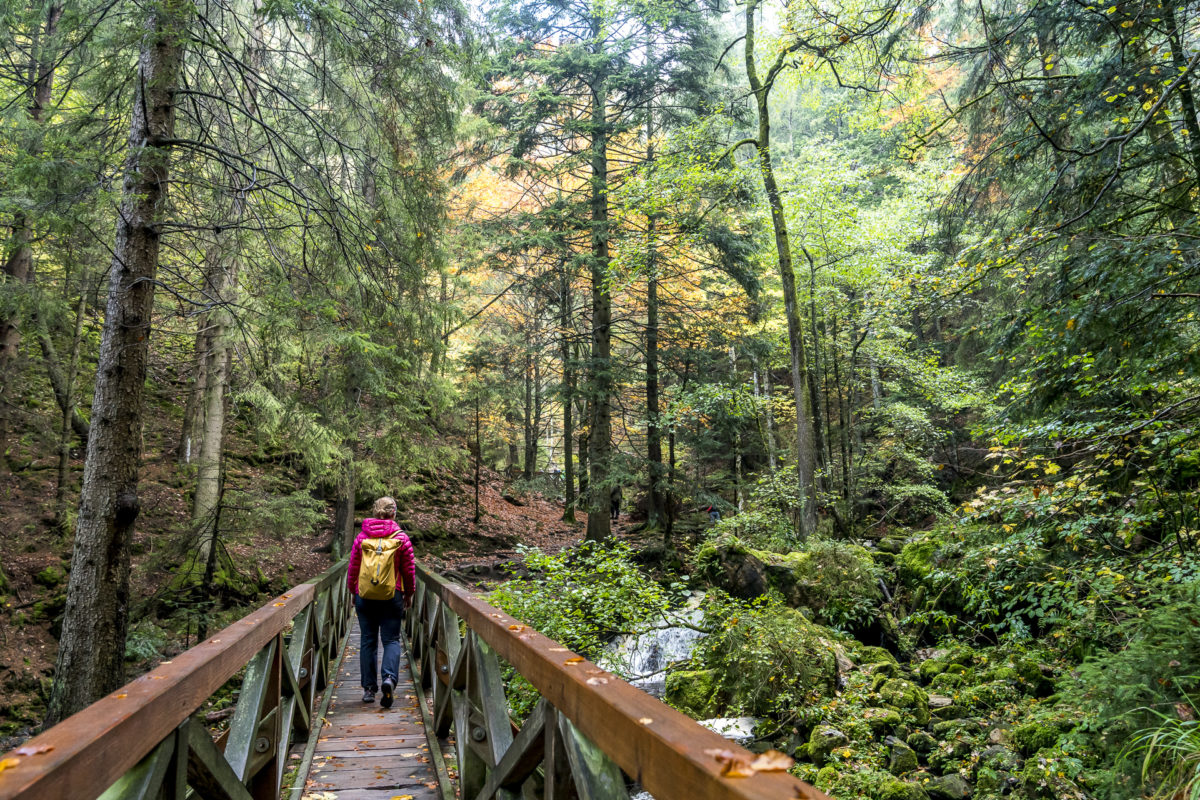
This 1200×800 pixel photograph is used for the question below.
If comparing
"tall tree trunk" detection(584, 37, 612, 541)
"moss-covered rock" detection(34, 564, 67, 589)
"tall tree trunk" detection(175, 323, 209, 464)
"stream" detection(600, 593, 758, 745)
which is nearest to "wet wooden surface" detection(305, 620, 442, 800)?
"stream" detection(600, 593, 758, 745)

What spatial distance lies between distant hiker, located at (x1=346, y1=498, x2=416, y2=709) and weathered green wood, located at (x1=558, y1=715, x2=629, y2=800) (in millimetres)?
3968

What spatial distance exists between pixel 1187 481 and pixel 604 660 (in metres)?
5.86

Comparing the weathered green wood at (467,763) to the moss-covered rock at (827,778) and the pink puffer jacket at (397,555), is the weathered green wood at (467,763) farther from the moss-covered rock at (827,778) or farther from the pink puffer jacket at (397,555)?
the moss-covered rock at (827,778)

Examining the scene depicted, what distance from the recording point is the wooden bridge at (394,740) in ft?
4.05

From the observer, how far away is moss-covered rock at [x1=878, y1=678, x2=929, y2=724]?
656 centimetres

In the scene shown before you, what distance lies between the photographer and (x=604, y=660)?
5.73 m

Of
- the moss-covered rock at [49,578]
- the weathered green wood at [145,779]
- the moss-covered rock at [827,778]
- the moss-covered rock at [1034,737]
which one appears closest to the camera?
the weathered green wood at [145,779]

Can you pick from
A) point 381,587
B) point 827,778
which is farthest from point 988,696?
point 381,587

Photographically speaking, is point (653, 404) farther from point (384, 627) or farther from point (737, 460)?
point (384, 627)

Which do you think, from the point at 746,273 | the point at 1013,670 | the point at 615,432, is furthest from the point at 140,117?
the point at 615,432

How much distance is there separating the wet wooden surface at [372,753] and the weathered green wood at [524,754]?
1512 mm

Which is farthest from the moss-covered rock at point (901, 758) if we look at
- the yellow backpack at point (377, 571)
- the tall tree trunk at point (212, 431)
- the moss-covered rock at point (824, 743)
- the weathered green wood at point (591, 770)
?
the tall tree trunk at point (212, 431)

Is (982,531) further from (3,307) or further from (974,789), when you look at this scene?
(3,307)

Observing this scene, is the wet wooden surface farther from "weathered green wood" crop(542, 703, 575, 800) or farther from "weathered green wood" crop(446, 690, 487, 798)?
"weathered green wood" crop(542, 703, 575, 800)
